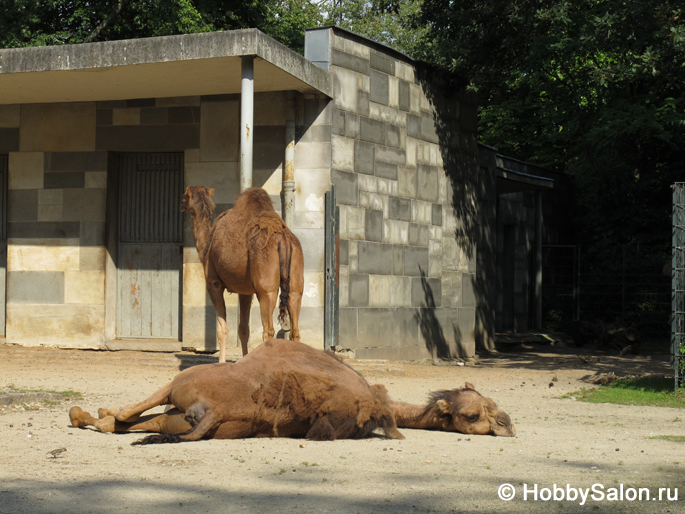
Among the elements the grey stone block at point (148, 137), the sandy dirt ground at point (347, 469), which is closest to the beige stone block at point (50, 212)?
the grey stone block at point (148, 137)

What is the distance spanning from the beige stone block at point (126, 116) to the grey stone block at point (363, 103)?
3.51 metres

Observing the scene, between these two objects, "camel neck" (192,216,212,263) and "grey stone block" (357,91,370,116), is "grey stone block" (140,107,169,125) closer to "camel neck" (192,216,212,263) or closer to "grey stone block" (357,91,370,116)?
"grey stone block" (357,91,370,116)

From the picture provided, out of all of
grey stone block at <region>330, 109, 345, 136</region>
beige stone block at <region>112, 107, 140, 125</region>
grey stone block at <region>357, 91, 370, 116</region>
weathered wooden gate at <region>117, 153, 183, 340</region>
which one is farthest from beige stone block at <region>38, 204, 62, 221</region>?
grey stone block at <region>357, 91, 370, 116</region>

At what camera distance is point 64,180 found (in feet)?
43.5

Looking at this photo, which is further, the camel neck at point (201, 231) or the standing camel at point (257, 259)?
the camel neck at point (201, 231)

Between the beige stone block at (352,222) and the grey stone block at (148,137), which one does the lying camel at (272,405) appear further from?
the grey stone block at (148,137)

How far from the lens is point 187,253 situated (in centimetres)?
1263

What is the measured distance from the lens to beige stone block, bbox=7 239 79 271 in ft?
43.3

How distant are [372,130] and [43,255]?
5.74m

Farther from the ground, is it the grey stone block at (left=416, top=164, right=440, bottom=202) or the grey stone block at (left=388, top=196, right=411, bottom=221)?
the grey stone block at (left=416, top=164, right=440, bottom=202)

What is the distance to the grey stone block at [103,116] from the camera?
42.9ft

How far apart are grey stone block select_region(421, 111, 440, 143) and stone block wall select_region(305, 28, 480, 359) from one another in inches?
0.7

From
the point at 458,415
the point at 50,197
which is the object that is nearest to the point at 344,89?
the point at 50,197

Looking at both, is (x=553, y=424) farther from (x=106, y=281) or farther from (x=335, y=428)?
(x=106, y=281)
